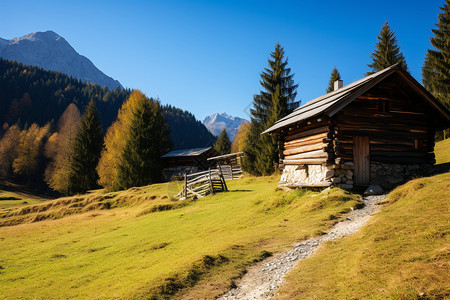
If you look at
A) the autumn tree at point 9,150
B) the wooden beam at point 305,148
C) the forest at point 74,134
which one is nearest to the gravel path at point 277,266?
the wooden beam at point 305,148

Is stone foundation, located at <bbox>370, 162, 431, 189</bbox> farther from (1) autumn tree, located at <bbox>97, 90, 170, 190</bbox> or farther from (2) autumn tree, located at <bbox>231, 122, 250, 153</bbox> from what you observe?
(2) autumn tree, located at <bbox>231, 122, 250, 153</bbox>

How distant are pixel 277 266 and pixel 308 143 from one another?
432 inches

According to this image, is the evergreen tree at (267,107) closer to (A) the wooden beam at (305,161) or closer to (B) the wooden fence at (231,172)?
(B) the wooden fence at (231,172)

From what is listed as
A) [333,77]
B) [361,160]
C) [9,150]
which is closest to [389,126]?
[361,160]

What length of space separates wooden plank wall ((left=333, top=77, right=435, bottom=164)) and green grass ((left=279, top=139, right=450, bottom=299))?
659 centimetres

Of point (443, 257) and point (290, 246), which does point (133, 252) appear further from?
point (443, 257)

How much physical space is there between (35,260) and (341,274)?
11841 mm

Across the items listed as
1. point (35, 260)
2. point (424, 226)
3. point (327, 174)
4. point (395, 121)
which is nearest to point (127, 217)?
point (35, 260)

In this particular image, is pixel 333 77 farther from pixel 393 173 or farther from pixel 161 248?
pixel 161 248

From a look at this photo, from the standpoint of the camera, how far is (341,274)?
518cm

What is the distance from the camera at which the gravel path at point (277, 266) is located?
5.29 m

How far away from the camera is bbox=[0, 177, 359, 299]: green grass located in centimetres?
621

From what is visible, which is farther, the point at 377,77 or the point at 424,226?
the point at 377,77

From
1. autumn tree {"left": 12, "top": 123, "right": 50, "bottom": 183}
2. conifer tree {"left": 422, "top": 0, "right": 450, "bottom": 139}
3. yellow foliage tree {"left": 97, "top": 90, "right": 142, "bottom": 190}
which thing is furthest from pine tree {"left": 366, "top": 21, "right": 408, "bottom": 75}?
autumn tree {"left": 12, "top": 123, "right": 50, "bottom": 183}
